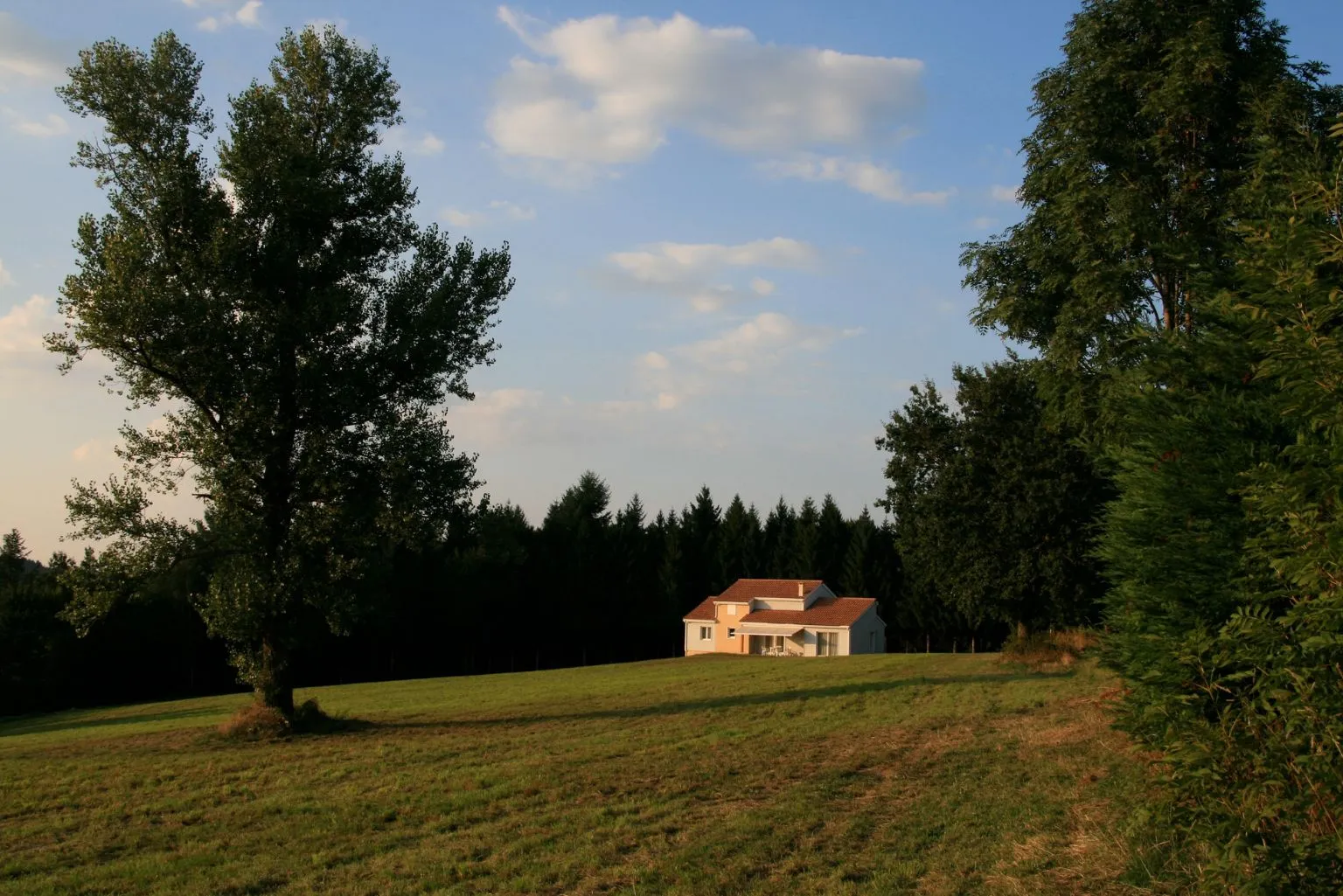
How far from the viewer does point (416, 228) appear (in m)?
21.8

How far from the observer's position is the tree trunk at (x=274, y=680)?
68.7 ft

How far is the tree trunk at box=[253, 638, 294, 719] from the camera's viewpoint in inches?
824

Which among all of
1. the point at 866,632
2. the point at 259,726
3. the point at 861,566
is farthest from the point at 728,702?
the point at 861,566

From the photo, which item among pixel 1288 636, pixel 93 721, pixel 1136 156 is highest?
pixel 1136 156

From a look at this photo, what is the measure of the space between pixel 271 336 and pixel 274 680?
769 cm

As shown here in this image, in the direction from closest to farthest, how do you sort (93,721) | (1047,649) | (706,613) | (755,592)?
(93,721) < (1047,649) < (755,592) < (706,613)

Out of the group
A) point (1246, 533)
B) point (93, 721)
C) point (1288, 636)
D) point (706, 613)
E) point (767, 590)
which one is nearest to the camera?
point (1288, 636)

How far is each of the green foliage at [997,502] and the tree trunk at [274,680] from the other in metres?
23.5

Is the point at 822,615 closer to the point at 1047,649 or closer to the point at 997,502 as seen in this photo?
the point at 1047,649

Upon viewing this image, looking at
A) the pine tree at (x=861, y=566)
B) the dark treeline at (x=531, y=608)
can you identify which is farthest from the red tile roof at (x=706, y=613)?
the pine tree at (x=861, y=566)

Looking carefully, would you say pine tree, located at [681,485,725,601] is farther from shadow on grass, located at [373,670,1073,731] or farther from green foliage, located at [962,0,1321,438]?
green foliage, located at [962,0,1321,438]

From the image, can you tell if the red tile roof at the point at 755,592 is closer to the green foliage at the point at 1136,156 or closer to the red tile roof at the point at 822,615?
the red tile roof at the point at 822,615

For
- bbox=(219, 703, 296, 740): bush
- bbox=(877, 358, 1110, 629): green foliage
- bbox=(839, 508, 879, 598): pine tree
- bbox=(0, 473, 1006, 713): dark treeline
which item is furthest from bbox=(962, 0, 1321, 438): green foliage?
bbox=(839, 508, 879, 598): pine tree

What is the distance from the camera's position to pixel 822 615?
68.0m
